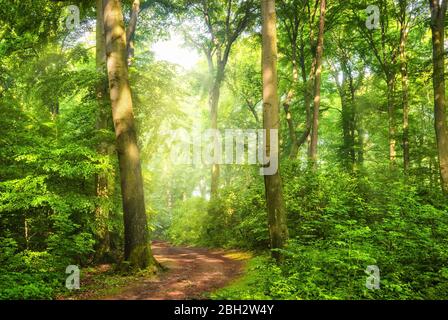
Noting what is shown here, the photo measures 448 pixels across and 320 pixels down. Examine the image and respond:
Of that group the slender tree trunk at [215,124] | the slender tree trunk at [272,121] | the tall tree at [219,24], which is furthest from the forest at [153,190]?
the slender tree trunk at [215,124]

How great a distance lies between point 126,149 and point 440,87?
10818 millimetres

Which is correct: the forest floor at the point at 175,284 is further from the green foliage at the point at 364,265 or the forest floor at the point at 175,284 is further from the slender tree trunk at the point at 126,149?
the slender tree trunk at the point at 126,149

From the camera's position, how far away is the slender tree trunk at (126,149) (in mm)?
8469

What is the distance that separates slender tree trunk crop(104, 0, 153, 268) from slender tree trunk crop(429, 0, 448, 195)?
9.86 m

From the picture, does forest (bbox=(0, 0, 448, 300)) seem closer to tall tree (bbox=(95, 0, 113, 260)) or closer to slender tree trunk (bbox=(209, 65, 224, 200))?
tall tree (bbox=(95, 0, 113, 260))

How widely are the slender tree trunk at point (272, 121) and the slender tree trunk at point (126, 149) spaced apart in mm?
3197

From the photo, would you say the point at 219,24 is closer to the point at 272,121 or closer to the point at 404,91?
the point at 404,91

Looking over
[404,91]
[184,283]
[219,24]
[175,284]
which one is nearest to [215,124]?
[219,24]

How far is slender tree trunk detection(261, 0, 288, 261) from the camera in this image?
8430 mm

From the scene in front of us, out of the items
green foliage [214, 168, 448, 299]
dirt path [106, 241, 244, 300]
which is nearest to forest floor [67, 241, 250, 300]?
dirt path [106, 241, 244, 300]

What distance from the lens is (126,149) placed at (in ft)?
28.5
